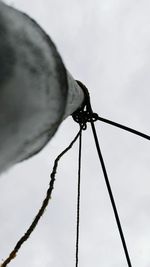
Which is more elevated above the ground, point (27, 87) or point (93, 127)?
point (93, 127)

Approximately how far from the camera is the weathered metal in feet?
9.24

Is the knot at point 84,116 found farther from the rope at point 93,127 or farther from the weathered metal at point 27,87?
the weathered metal at point 27,87

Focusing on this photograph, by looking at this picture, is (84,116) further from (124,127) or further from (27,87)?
(27,87)

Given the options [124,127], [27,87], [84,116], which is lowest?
[27,87]

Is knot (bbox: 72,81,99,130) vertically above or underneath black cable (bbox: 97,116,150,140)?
above

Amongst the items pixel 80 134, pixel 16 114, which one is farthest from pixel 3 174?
pixel 80 134

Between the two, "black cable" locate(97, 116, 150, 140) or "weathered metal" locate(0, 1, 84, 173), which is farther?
"black cable" locate(97, 116, 150, 140)

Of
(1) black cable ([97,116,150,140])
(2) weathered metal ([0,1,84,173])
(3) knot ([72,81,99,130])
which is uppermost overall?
(3) knot ([72,81,99,130])

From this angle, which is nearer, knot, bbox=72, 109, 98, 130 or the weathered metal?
the weathered metal

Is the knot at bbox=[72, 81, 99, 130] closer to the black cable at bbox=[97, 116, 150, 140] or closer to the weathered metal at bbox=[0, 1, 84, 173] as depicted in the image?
the black cable at bbox=[97, 116, 150, 140]

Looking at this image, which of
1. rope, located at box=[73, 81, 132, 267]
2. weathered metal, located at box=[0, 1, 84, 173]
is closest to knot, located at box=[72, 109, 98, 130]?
rope, located at box=[73, 81, 132, 267]

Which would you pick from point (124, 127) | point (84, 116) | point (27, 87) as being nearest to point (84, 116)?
point (84, 116)

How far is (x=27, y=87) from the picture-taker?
2951 mm

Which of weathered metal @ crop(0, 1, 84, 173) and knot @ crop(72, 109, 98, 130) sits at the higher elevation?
knot @ crop(72, 109, 98, 130)
